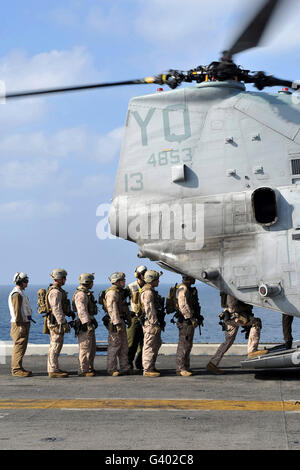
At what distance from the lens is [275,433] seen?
238 inches

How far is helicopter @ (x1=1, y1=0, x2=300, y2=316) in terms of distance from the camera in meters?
9.13

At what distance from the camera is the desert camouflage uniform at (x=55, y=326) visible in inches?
401

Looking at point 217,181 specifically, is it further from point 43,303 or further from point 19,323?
point 19,323

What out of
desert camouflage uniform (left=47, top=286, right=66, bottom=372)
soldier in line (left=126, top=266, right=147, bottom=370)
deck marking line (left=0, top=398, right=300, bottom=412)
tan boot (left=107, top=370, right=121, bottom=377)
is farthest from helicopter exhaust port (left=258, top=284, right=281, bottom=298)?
desert camouflage uniform (left=47, top=286, right=66, bottom=372)

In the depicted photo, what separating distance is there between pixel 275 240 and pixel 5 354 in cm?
698

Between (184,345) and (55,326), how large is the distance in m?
2.20

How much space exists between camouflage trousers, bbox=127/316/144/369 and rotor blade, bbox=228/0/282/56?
206 inches

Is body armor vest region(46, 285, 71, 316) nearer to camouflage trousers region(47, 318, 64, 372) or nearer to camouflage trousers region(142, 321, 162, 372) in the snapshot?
camouflage trousers region(47, 318, 64, 372)

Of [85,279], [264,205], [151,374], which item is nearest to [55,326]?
[85,279]

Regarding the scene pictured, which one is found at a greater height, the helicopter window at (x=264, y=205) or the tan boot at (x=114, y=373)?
the helicopter window at (x=264, y=205)

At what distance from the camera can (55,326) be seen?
10242mm

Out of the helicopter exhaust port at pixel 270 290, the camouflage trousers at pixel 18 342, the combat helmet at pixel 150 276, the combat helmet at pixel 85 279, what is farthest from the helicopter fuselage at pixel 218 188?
the camouflage trousers at pixel 18 342

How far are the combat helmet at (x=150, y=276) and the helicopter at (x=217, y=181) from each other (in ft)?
0.99

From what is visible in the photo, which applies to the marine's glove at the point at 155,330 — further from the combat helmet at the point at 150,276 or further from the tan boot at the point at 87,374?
the tan boot at the point at 87,374
